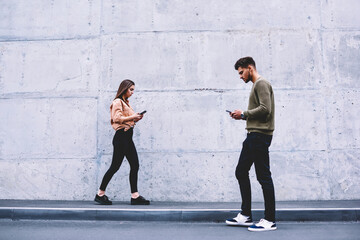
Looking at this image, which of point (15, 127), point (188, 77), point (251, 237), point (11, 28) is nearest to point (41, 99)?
point (15, 127)

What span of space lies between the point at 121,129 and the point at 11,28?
114 inches

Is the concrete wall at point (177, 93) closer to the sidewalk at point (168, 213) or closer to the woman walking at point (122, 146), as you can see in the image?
the woman walking at point (122, 146)

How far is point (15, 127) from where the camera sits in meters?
6.14

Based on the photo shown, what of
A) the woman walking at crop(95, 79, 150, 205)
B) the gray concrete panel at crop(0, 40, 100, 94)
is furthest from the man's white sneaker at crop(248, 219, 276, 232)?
the gray concrete panel at crop(0, 40, 100, 94)

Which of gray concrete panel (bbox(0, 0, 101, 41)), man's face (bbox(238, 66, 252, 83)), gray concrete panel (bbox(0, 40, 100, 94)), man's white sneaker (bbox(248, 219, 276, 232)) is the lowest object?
man's white sneaker (bbox(248, 219, 276, 232))

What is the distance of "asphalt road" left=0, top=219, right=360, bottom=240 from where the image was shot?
11.9ft

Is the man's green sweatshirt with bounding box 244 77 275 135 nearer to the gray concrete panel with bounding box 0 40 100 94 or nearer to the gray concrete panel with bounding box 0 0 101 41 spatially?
the gray concrete panel with bounding box 0 40 100 94

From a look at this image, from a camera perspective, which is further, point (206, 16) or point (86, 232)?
point (206, 16)

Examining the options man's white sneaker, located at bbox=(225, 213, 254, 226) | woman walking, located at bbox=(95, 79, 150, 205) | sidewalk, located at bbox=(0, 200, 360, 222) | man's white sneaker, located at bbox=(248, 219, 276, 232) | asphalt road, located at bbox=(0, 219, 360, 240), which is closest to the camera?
asphalt road, located at bbox=(0, 219, 360, 240)

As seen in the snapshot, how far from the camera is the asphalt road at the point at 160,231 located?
143 inches

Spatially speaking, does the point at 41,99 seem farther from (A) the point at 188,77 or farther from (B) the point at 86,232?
(B) the point at 86,232

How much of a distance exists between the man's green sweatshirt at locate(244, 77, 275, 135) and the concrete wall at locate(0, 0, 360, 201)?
1951 mm

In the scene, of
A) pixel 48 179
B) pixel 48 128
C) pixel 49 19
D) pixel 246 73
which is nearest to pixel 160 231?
pixel 246 73

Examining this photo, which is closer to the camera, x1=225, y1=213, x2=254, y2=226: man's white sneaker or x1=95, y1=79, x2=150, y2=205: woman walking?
x1=225, y1=213, x2=254, y2=226: man's white sneaker
